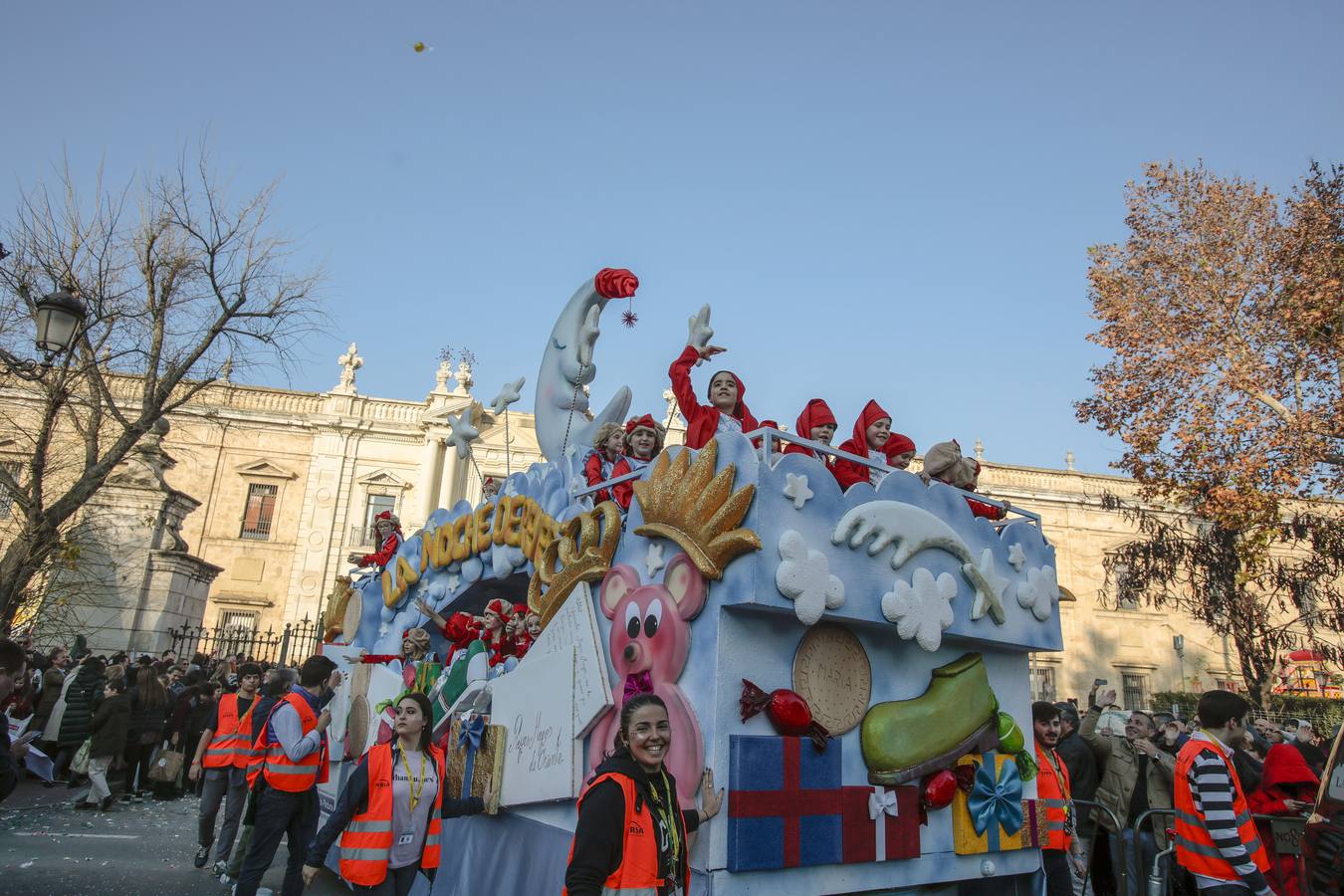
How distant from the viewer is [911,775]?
5.54 meters

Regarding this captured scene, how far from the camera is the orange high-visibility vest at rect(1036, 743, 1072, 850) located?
639 centimetres

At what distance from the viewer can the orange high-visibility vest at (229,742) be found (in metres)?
7.93

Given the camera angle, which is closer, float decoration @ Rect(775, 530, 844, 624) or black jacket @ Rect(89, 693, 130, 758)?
float decoration @ Rect(775, 530, 844, 624)

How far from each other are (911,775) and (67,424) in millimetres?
30544

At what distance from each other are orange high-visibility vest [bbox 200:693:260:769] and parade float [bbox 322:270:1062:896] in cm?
198

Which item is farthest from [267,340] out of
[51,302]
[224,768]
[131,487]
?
[224,768]

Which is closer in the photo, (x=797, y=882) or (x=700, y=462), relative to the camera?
(x=797, y=882)

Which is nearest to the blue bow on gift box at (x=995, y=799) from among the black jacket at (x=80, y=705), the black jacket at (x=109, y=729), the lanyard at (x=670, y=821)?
the lanyard at (x=670, y=821)

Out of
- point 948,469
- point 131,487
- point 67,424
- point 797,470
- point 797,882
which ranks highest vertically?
point 67,424

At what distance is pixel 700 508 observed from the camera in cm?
528

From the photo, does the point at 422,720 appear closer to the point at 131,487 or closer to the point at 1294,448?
the point at 131,487

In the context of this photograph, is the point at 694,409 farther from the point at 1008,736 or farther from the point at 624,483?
the point at 1008,736

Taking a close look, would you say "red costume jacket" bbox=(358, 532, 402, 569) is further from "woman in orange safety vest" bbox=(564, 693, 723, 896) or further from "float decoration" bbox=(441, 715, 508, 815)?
"woman in orange safety vest" bbox=(564, 693, 723, 896)

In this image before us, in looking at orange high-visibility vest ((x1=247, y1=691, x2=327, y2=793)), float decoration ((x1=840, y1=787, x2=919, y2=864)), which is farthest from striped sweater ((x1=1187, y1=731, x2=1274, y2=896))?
orange high-visibility vest ((x1=247, y1=691, x2=327, y2=793))
